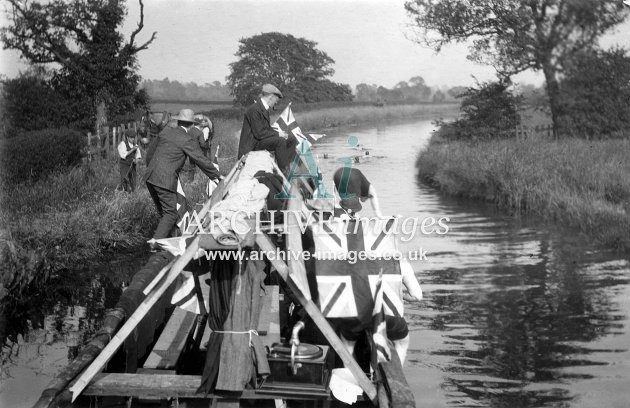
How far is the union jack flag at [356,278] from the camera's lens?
5363 mm

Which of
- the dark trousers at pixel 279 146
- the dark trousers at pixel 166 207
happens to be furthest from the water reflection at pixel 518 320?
the dark trousers at pixel 166 207

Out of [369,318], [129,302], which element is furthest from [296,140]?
[369,318]

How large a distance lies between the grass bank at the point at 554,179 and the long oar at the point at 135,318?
36.9 feet

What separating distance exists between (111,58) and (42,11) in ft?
8.47

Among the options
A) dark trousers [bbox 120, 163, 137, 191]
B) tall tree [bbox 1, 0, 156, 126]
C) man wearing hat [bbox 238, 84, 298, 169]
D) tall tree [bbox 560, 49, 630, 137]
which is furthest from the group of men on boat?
tall tree [bbox 1, 0, 156, 126]

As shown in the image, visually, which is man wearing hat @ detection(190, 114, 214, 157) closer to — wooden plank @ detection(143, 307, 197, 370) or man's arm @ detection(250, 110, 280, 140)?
man's arm @ detection(250, 110, 280, 140)

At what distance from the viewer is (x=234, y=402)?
534 cm

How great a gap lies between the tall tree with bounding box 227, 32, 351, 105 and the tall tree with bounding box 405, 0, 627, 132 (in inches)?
267

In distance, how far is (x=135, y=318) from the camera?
16.7 ft

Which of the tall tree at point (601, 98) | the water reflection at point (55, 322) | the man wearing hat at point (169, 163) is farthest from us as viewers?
the tall tree at point (601, 98)

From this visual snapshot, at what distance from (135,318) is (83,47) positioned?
76.7ft

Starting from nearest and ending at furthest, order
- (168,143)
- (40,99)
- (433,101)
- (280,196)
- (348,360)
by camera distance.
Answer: (348,360) < (280,196) < (168,143) < (40,99) < (433,101)

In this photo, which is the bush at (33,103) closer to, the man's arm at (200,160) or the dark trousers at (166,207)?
the dark trousers at (166,207)

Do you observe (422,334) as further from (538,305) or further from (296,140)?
(296,140)
